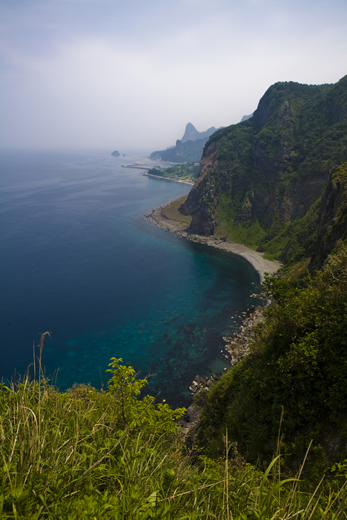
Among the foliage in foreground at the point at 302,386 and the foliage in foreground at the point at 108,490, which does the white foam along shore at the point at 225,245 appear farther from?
the foliage in foreground at the point at 108,490

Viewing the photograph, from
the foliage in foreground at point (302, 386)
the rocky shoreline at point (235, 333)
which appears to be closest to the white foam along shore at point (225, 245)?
the rocky shoreline at point (235, 333)

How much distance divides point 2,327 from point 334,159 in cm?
11156

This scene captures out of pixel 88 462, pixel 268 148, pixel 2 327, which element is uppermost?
pixel 268 148

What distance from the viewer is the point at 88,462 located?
709 cm

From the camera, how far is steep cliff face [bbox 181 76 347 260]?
101500 mm

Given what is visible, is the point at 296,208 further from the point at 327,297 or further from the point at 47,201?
the point at 47,201

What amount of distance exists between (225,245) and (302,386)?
91679mm

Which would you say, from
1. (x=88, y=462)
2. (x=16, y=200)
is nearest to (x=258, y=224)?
(x=88, y=462)

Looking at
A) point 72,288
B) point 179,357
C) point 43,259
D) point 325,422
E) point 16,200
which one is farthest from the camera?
point 16,200

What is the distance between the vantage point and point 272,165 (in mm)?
117625

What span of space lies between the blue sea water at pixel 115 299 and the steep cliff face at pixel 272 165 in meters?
23.6

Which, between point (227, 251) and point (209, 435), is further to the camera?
point (227, 251)

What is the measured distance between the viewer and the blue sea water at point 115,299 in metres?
47.1

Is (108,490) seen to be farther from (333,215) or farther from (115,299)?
(333,215)
